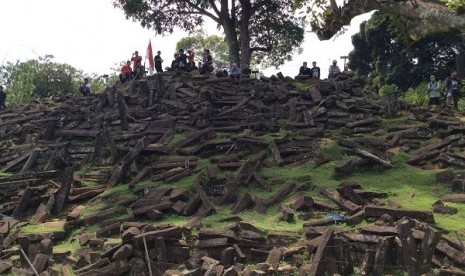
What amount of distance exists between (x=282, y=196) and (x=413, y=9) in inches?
191

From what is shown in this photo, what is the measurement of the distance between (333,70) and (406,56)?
1521 centimetres

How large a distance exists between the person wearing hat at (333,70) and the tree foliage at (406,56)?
11.1m

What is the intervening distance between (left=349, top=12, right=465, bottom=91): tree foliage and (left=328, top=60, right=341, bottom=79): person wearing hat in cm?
1113

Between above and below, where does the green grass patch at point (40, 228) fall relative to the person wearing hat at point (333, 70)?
below

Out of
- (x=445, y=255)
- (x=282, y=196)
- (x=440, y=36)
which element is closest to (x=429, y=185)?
(x=282, y=196)

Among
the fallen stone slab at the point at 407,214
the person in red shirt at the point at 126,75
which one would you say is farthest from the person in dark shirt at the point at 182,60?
the fallen stone slab at the point at 407,214

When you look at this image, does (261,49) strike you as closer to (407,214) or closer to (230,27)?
(230,27)

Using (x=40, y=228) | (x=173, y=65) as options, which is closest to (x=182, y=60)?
(x=173, y=65)

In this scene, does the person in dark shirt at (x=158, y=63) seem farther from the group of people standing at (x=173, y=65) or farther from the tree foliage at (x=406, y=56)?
the tree foliage at (x=406, y=56)

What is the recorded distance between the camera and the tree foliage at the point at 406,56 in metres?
35.9

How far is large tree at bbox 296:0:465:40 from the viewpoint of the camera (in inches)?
387

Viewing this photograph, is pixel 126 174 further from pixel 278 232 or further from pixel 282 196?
pixel 278 232

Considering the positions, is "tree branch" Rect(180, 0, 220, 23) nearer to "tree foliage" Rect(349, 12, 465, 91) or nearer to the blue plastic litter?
"tree foliage" Rect(349, 12, 465, 91)

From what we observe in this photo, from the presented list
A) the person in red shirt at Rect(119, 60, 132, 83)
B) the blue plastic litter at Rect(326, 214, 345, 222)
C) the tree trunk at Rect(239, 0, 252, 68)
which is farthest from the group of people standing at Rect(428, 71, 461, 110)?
the person in red shirt at Rect(119, 60, 132, 83)
